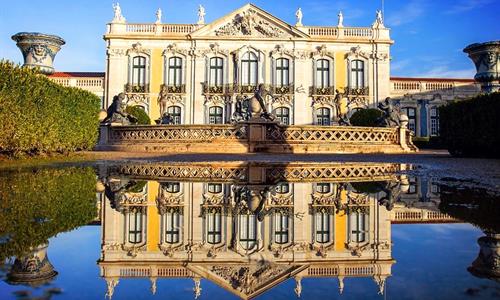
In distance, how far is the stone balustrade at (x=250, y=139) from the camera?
687 inches

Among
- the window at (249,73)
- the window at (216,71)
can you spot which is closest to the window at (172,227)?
the window at (249,73)

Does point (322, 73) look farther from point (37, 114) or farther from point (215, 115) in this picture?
point (37, 114)

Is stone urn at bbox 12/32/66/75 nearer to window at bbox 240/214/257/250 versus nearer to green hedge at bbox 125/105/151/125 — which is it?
green hedge at bbox 125/105/151/125

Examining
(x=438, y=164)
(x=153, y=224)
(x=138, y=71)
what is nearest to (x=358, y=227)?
(x=153, y=224)

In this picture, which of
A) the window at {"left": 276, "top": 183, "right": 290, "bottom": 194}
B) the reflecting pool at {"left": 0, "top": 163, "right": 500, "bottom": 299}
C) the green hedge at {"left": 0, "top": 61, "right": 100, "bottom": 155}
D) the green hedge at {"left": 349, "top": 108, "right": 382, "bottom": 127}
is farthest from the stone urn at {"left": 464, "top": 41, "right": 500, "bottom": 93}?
the window at {"left": 276, "top": 183, "right": 290, "bottom": 194}

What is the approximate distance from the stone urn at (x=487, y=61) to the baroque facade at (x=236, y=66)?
7937 mm

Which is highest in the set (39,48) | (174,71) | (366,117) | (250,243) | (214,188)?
(174,71)

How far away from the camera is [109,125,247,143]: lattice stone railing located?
17734 mm

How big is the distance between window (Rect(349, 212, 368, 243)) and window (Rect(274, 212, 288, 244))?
0.43 metres

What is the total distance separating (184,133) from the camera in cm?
1819

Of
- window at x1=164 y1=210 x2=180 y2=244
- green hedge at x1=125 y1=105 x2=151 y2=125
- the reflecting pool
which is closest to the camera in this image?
the reflecting pool

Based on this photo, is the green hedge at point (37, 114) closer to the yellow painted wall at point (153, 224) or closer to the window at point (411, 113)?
the yellow painted wall at point (153, 224)

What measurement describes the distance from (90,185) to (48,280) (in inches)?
152

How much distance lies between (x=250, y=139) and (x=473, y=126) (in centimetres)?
818
